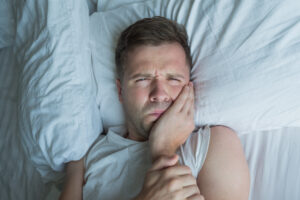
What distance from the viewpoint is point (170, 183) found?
2.31ft

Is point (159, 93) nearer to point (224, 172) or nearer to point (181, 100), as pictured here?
point (181, 100)

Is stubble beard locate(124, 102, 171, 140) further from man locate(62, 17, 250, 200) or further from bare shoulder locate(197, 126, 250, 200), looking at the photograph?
bare shoulder locate(197, 126, 250, 200)

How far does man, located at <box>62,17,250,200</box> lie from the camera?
775mm

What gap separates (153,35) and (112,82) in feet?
1.09

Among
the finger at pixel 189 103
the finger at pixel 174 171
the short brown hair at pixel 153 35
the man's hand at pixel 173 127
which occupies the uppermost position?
the short brown hair at pixel 153 35

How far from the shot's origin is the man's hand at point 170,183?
2.29ft

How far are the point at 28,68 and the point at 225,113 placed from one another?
90 centimetres

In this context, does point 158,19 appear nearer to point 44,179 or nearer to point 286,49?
point 286,49

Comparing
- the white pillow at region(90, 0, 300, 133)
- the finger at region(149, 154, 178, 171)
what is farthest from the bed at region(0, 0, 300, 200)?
the finger at region(149, 154, 178, 171)

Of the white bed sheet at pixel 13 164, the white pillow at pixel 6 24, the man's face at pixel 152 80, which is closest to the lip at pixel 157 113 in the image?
the man's face at pixel 152 80

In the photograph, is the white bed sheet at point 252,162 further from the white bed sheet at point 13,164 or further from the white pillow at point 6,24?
the white pillow at point 6,24

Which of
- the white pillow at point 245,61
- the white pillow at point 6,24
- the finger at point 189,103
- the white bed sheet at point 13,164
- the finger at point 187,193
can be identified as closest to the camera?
the finger at point 187,193

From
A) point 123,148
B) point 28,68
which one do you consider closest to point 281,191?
point 123,148

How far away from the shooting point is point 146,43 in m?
1.00
